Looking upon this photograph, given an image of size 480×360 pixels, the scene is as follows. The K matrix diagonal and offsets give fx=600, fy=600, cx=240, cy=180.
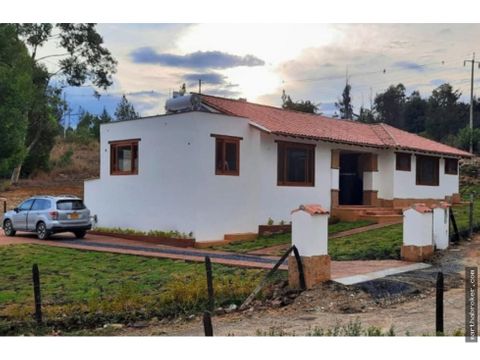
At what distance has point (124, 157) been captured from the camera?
1939cm

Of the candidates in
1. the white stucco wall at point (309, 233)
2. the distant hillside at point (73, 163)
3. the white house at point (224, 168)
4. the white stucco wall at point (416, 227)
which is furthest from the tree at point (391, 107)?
the white stucco wall at point (309, 233)

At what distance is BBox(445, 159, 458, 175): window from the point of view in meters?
25.7

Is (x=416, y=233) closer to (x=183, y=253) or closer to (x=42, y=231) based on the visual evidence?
(x=183, y=253)

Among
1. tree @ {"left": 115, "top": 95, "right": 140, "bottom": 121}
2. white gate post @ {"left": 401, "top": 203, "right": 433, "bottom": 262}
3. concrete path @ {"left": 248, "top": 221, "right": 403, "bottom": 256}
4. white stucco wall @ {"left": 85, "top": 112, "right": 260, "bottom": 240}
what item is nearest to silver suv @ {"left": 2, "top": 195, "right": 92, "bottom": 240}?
white stucco wall @ {"left": 85, "top": 112, "right": 260, "bottom": 240}

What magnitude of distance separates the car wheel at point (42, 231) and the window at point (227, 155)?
5.42 meters

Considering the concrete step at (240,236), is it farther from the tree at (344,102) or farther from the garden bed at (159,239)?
the tree at (344,102)

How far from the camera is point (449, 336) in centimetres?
731

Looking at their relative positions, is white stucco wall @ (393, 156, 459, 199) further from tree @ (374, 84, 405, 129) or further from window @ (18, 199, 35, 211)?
window @ (18, 199, 35, 211)

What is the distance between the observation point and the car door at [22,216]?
18.7 metres

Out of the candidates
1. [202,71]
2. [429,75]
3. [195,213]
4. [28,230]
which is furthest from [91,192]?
[429,75]

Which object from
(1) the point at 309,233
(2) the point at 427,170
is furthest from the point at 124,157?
(2) the point at 427,170

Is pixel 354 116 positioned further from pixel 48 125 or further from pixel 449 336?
pixel 449 336

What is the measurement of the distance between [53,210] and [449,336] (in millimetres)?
13341

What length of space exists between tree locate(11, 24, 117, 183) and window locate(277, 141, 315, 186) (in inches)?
423
